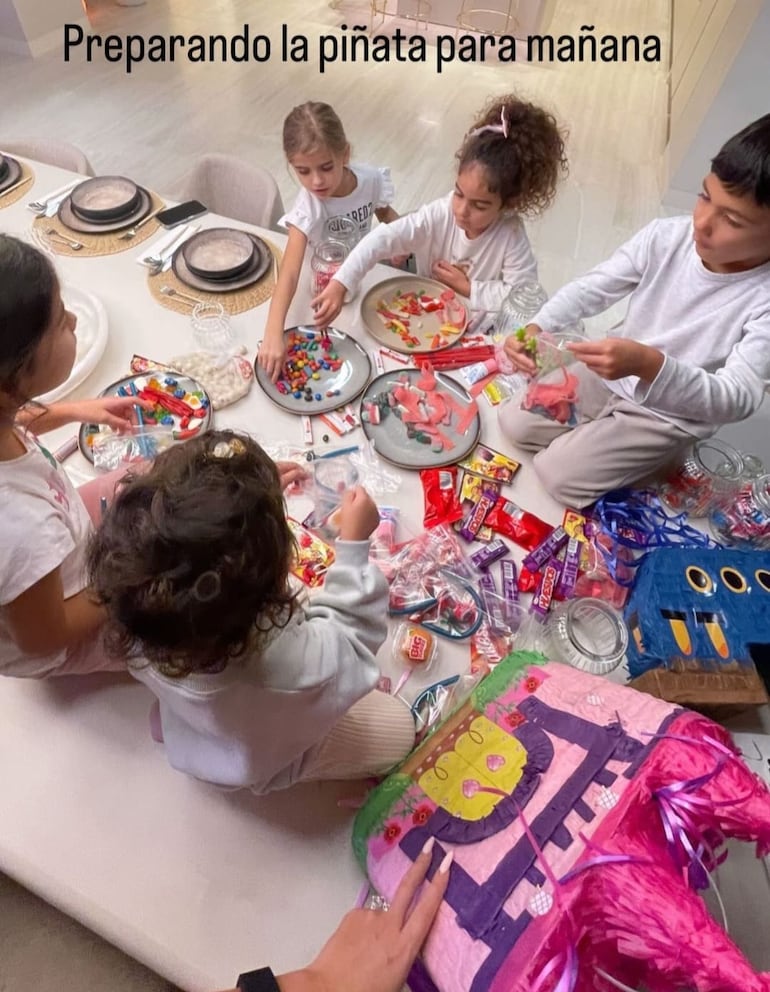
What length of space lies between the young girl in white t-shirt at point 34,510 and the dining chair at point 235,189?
106 centimetres

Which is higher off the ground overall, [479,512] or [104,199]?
[104,199]

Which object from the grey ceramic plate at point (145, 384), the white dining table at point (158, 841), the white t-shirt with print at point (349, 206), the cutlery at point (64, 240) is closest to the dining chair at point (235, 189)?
the white t-shirt with print at point (349, 206)

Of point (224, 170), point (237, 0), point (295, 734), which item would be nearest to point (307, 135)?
point (224, 170)

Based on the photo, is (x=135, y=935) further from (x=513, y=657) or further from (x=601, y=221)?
(x=601, y=221)

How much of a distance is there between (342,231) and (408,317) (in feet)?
1.30

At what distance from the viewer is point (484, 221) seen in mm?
1421

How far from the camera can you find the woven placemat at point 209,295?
138 cm

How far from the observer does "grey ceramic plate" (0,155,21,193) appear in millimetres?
1560

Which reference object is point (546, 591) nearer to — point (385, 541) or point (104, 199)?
point (385, 541)

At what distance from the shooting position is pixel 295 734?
0.69m

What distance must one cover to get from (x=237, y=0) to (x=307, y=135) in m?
4.05

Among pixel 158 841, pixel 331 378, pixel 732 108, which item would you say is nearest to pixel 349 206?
pixel 331 378

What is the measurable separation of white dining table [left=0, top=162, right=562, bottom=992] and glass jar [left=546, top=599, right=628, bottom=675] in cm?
16

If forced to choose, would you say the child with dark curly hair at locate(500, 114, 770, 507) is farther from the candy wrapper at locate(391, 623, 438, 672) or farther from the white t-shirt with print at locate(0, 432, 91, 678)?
the white t-shirt with print at locate(0, 432, 91, 678)
